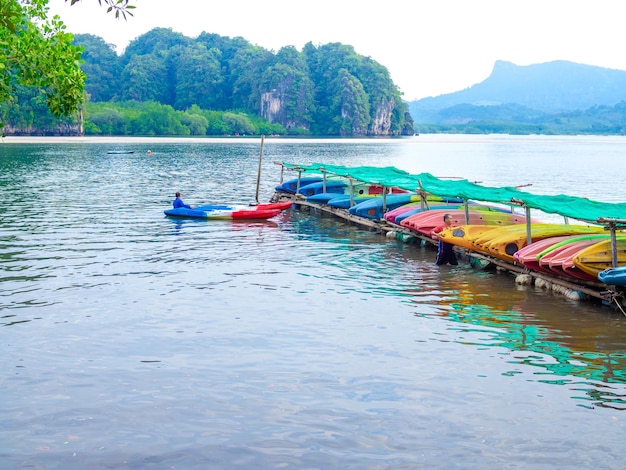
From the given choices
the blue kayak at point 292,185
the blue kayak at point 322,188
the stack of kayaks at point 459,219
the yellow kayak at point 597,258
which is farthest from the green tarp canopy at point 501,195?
the blue kayak at point 292,185

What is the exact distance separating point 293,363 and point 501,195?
12314 mm

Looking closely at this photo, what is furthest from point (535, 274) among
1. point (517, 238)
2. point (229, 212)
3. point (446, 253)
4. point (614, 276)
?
point (229, 212)

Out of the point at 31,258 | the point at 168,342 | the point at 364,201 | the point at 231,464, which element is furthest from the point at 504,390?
the point at 364,201

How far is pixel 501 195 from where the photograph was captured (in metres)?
23.9

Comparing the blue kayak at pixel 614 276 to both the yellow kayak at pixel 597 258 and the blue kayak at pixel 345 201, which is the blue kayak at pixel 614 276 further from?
the blue kayak at pixel 345 201

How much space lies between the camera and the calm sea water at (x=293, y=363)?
409 inches

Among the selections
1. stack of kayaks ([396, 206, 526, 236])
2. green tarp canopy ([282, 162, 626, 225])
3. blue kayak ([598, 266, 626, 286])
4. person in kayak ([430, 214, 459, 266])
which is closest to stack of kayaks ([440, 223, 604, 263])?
person in kayak ([430, 214, 459, 266])

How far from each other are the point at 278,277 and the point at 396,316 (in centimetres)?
531

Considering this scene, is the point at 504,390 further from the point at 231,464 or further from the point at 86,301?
the point at 86,301

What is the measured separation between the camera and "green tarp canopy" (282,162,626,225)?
1977cm

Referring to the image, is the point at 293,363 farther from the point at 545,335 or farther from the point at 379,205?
the point at 379,205

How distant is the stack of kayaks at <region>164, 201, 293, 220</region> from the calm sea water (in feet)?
23.2

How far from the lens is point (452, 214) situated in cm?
2648

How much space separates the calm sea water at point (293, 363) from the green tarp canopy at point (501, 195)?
2.19 metres
